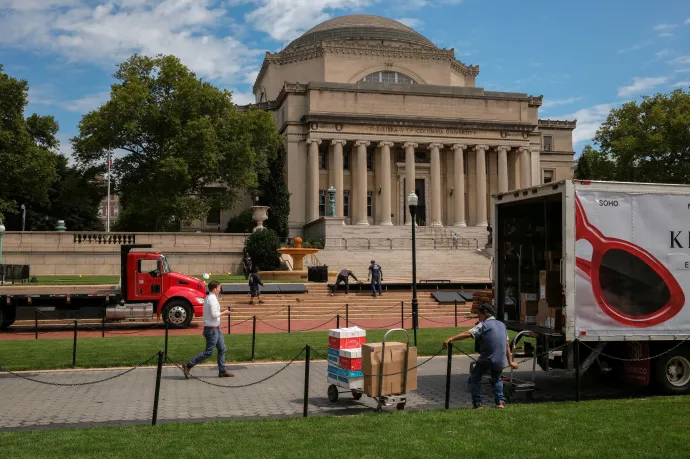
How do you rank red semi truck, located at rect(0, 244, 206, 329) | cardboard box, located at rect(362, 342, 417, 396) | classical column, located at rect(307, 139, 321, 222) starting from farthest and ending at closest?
classical column, located at rect(307, 139, 321, 222) < red semi truck, located at rect(0, 244, 206, 329) < cardboard box, located at rect(362, 342, 417, 396)

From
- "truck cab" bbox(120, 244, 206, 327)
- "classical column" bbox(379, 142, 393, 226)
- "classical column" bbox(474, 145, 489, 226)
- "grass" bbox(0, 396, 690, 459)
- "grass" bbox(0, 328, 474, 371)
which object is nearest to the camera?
"grass" bbox(0, 396, 690, 459)

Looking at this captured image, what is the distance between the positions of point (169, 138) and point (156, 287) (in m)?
26.0

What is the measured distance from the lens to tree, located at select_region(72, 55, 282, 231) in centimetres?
4644

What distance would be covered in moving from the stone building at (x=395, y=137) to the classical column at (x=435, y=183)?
9 cm

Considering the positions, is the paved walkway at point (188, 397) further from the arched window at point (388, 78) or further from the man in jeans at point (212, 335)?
the arched window at point (388, 78)

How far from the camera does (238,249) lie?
45.1 meters

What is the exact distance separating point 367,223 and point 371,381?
4581cm

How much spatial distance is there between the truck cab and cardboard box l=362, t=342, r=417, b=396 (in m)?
14.0

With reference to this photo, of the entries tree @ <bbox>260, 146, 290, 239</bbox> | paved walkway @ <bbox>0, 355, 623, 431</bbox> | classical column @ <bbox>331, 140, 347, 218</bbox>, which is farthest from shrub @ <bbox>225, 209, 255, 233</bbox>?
paved walkway @ <bbox>0, 355, 623, 431</bbox>

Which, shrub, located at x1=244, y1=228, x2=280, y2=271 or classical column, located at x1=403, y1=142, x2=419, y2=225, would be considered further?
classical column, located at x1=403, y1=142, x2=419, y2=225

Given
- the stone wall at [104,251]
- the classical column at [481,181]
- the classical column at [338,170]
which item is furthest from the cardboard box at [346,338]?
the classical column at [481,181]

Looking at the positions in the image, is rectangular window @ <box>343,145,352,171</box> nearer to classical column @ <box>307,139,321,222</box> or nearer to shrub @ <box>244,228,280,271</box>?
classical column @ <box>307,139,321,222</box>

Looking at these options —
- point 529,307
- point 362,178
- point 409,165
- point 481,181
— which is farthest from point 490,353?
point 481,181

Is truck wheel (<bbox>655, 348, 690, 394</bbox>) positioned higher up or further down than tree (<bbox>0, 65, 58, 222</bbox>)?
further down
